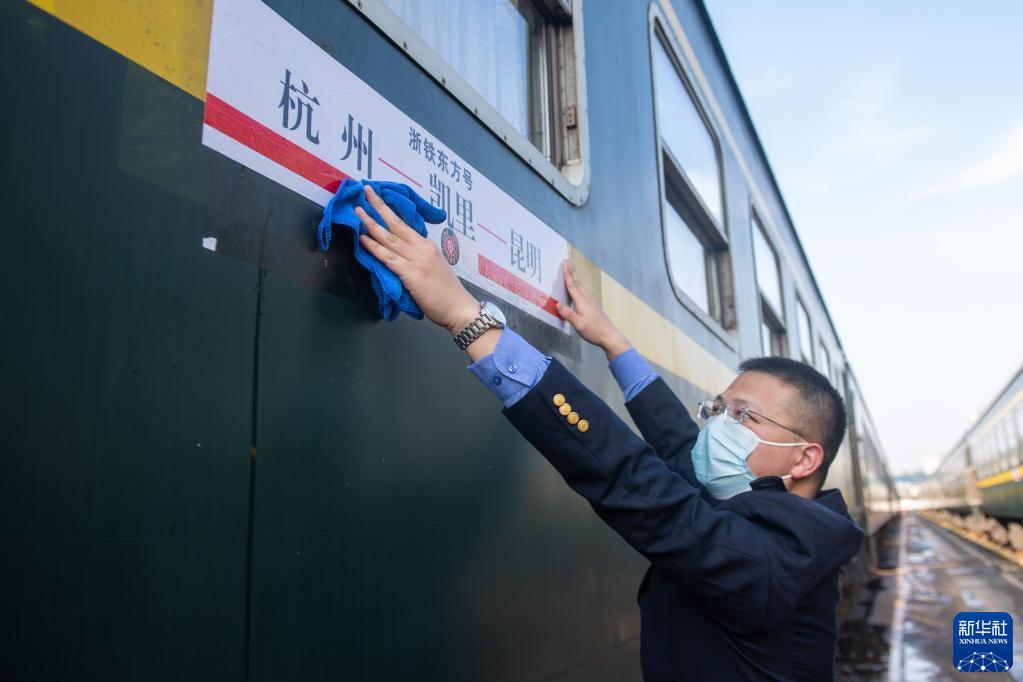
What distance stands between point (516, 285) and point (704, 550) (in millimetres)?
769

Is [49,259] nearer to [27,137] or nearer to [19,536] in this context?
[27,137]

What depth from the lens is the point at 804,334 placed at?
777cm

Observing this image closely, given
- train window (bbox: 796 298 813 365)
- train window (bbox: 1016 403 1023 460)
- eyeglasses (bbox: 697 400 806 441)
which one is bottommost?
eyeglasses (bbox: 697 400 806 441)

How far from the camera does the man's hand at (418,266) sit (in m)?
1.15

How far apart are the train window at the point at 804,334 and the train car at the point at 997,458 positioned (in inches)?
204

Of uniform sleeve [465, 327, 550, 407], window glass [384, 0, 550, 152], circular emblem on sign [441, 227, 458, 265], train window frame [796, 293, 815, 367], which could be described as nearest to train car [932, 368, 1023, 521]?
train window frame [796, 293, 815, 367]

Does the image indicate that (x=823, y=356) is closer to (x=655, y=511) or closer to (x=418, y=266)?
(x=655, y=511)

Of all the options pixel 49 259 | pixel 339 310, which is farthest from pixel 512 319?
pixel 49 259

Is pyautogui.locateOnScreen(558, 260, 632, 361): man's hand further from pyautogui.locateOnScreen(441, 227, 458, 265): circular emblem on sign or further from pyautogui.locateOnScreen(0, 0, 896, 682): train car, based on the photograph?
pyautogui.locateOnScreen(441, 227, 458, 265): circular emblem on sign

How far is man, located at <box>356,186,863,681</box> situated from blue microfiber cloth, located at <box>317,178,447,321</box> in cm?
2

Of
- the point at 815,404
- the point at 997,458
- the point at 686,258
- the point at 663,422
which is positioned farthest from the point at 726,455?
the point at 997,458

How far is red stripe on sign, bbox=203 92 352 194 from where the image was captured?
3.24 ft

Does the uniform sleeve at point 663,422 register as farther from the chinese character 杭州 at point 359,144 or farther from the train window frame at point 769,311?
the train window frame at point 769,311

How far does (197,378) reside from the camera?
0.93 meters
